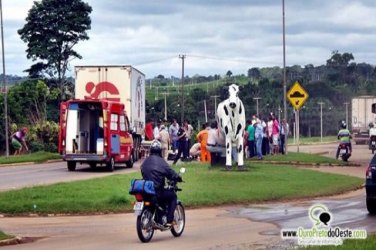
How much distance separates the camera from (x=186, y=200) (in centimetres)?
2377

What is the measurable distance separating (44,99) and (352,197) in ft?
132

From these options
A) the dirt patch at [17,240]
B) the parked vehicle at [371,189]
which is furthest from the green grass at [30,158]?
the dirt patch at [17,240]

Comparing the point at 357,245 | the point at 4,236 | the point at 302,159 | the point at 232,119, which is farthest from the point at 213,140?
the point at 357,245

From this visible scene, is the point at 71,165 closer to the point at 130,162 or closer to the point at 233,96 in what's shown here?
the point at 130,162

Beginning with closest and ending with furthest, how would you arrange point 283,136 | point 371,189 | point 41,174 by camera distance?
point 371,189 < point 41,174 < point 283,136

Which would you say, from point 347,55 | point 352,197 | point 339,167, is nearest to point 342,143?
point 339,167

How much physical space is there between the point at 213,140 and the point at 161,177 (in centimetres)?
1682

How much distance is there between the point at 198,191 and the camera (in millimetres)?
25312

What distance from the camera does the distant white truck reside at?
2884 inches

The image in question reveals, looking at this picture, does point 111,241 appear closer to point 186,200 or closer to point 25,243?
point 25,243

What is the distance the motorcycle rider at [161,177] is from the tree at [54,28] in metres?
49.4

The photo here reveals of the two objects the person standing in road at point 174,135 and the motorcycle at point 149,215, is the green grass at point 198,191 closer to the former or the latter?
the motorcycle at point 149,215

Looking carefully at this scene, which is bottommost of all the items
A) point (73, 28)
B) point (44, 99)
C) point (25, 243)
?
point (25, 243)
